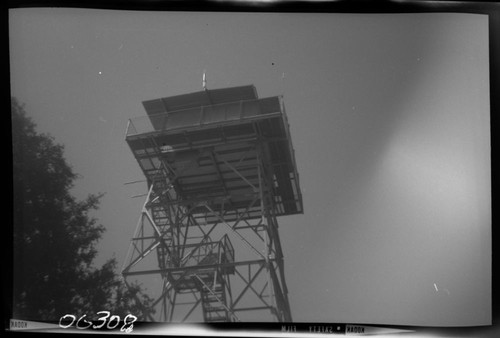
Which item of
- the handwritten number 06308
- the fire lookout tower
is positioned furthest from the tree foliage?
the fire lookout tower

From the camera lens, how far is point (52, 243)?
4.35 metres

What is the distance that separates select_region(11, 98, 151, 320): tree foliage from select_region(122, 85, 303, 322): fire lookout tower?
184 mm

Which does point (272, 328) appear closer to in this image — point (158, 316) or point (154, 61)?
point (158, 316)

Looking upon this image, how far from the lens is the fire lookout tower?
14.0 feet

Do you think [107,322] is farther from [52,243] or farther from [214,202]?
[214,202]

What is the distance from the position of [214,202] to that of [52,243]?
3.26 feet

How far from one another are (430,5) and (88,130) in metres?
2.16

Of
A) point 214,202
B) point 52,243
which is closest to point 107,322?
point 52,243

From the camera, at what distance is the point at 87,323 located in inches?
164

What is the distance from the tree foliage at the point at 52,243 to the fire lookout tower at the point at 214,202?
184 mm

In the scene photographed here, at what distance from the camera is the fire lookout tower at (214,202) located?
4266mm

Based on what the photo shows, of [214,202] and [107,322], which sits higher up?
[214,202]

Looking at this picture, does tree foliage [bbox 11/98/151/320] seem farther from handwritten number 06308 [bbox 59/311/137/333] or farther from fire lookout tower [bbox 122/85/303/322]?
fire lookout tower [bbox 122/85/303/322]

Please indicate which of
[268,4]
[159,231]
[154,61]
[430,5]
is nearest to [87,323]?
[159,231]
